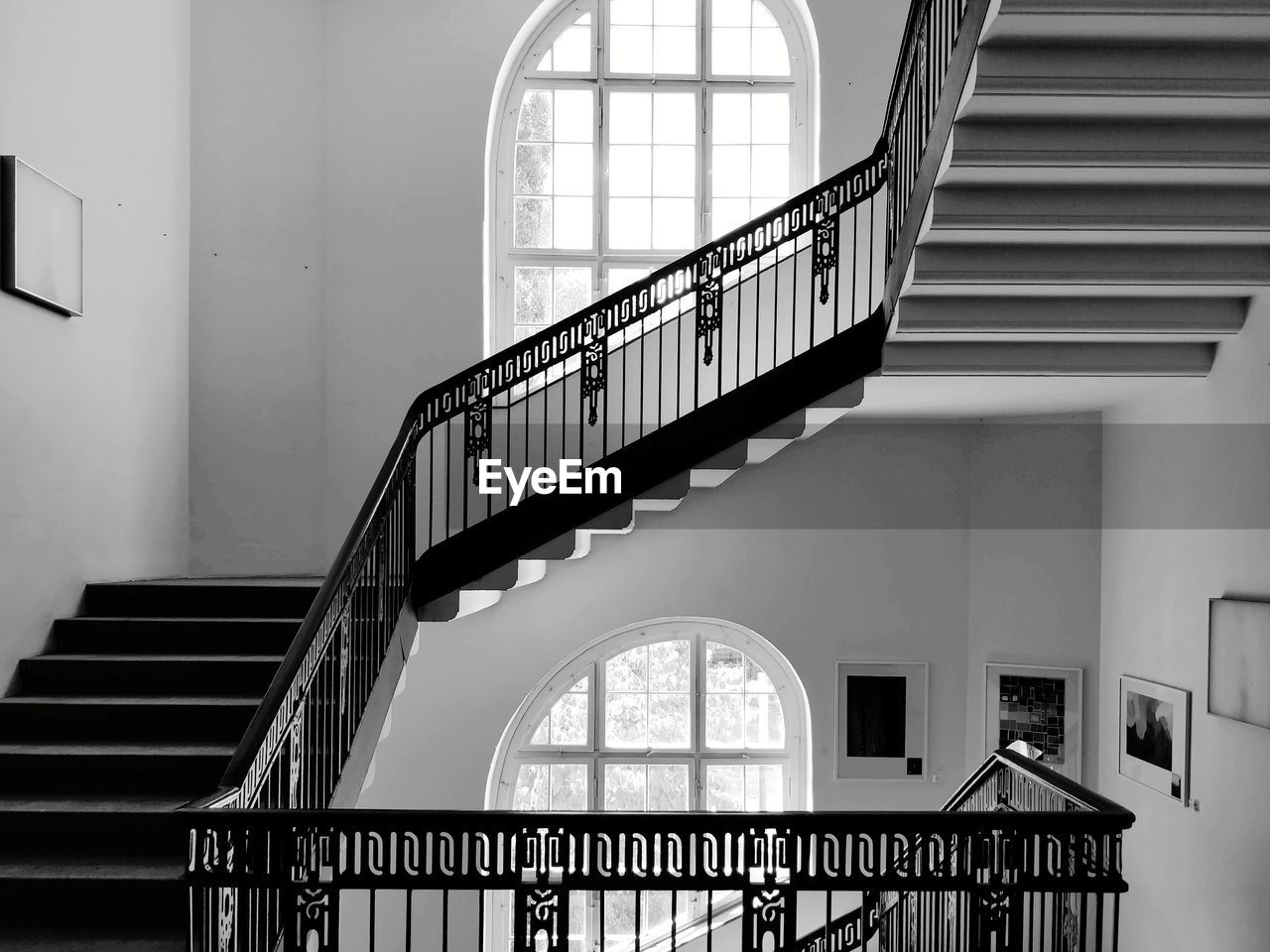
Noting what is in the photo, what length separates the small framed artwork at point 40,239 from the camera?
199 inches

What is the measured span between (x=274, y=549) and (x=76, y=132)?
3.18 metres

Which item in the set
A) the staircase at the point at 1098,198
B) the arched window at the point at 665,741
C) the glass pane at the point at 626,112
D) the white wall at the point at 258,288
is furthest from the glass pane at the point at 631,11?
the arched window at the point at 665,741

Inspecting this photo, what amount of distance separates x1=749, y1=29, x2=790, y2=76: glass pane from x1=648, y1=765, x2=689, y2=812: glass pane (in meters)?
5.62

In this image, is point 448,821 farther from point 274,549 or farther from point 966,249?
point 274,549

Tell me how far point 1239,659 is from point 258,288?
6.90 meters

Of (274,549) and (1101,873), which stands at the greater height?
(274,549)

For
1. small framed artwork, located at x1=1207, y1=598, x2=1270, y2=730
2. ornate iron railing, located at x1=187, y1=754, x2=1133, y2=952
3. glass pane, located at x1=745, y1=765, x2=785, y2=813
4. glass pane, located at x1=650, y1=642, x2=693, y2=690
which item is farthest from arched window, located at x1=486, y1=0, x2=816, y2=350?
ornate iron railing, located at x1=187, y1=754, x2=1133, y2=952

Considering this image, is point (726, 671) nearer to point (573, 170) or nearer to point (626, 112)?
point (573, 170)

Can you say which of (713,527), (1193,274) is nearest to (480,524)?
(713,527)

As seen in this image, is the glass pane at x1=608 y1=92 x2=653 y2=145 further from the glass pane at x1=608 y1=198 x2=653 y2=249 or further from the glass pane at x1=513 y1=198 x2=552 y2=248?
the glass pane at x1=513 y1=198 x2=552 y2=248

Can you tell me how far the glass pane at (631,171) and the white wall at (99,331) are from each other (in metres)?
3.20

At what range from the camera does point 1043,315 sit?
5.26m

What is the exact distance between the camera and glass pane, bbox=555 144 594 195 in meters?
8.27

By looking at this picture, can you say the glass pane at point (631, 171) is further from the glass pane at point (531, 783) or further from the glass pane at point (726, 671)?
the glass pane at point (531, 783)
